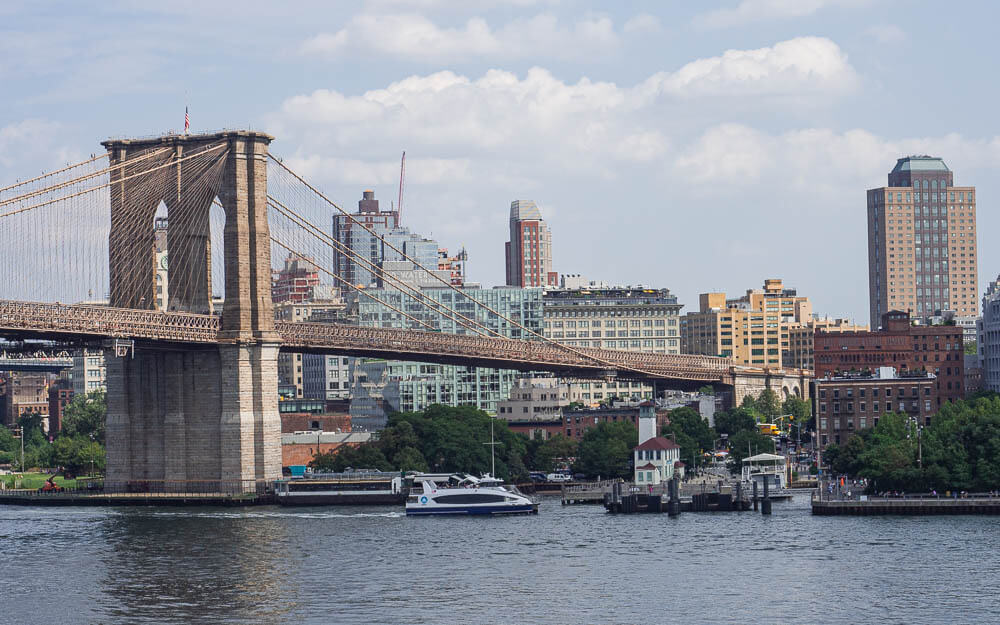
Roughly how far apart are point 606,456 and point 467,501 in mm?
20134

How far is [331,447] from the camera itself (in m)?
131

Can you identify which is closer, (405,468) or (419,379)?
(405,468)

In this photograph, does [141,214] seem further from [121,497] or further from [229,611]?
[229,611]

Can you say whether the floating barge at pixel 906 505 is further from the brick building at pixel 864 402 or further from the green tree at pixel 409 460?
the brick building at pixel 864 402

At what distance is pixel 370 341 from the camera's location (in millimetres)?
116312

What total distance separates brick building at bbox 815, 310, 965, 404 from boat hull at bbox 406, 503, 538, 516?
49.0m

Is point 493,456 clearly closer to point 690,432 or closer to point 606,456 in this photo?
point 606,456

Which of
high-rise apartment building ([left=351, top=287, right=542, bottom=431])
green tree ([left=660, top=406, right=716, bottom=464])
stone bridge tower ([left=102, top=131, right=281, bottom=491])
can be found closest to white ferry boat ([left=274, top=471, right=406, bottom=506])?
stone bridge tower ([left=102, top=131, right=281, bottom=491])

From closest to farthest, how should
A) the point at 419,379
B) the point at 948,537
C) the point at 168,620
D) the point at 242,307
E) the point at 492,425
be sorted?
1. the point at 168,620
2. the point at 948,537
3. the point at 242,307
4. the point at 492,425
5. the point at 419,379

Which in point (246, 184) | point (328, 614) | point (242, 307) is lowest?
point (328, 614)

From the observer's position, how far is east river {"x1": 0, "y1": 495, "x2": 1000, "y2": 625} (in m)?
59.5

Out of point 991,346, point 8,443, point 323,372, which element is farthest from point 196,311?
point 323,372

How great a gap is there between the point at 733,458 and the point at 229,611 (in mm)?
66403

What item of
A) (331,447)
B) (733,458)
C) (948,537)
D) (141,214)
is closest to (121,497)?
(141,214)
